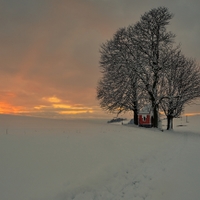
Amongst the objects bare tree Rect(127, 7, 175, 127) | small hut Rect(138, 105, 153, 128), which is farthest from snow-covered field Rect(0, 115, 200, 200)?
small hut Rect(138, 105, 153, 128)

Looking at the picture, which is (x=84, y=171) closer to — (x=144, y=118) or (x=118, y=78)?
(x=118, y=78)

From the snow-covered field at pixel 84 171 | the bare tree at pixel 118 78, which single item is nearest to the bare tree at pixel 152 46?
the bare tree at pixel 118 78

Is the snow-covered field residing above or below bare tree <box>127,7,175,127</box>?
below

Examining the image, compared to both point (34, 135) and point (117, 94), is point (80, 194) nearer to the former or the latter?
point (34, 135)

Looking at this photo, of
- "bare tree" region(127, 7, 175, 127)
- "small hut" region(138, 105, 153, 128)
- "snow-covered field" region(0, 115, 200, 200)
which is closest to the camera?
"snow-covered field" region(0, 115, 200, 200)

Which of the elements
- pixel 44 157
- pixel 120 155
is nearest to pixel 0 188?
pixel 44 157

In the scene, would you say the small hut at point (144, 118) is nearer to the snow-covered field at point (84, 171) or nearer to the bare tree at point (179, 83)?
the bare tree at point (179, 83)

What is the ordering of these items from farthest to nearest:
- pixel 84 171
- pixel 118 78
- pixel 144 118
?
pixel 144 118 → pixel 118 78 → pixel 84 171

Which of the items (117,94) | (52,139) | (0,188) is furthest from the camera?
(117,94)

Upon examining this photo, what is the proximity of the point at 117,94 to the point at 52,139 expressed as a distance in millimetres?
18491

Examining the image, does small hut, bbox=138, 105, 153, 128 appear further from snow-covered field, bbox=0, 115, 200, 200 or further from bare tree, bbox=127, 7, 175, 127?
snow-covered field, bbox=0, 115, 200, 200

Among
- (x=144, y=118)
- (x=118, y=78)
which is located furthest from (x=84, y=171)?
(x=144, y=118)

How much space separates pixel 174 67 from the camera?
27.2 metres

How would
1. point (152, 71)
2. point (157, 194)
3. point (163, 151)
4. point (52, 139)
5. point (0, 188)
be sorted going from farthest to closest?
point (152, 71), point (163, 151), point (52, 139), point (157, 194), point (0, 188)
